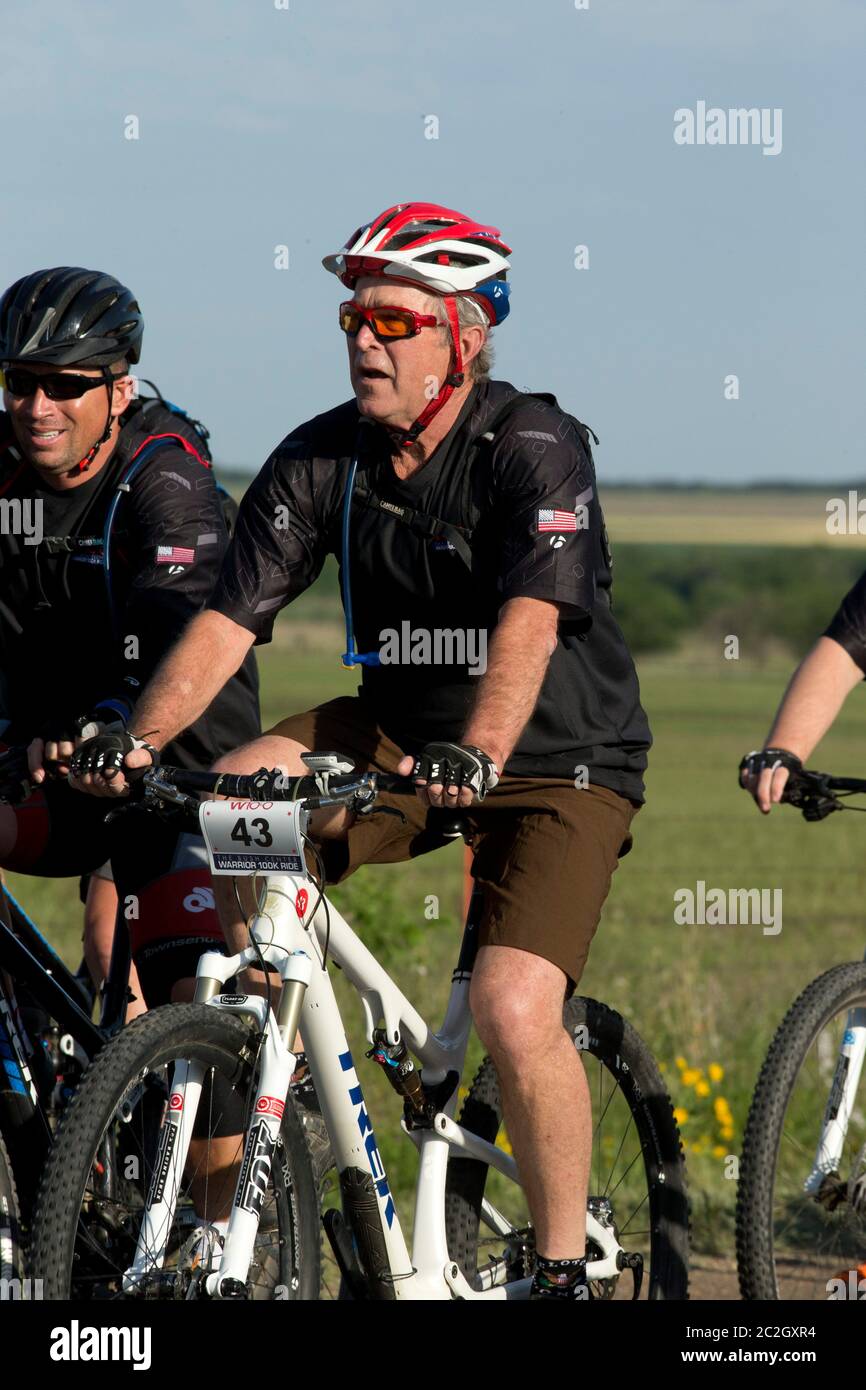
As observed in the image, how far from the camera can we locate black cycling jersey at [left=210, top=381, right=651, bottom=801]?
4375mm

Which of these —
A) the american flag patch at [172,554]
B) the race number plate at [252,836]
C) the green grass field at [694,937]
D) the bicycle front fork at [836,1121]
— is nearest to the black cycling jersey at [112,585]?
the american flag patch at [172,554]

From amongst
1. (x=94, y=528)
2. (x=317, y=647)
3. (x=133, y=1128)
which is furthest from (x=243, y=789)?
(x=317, y=647)

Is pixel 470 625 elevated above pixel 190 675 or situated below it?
above

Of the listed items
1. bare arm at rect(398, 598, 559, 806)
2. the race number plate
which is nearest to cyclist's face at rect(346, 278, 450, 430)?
bare arm at rect(398, 598, 559, 806)

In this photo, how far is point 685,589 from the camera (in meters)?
80.6

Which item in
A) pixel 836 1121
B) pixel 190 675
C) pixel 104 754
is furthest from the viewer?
pixel 836 1121

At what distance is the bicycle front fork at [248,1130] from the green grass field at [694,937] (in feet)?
9.63

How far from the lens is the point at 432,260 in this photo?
4.44m

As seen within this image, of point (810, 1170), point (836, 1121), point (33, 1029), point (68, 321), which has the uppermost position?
point (68, 321)

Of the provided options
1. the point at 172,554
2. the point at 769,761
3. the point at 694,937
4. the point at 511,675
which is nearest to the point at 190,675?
the point at 172,554

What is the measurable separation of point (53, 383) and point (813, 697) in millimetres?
2192
